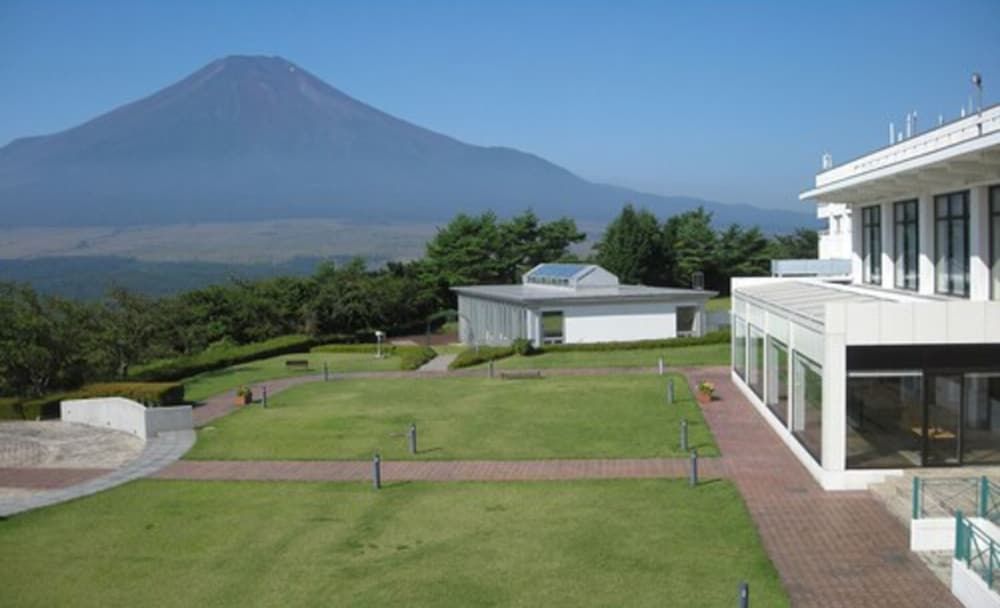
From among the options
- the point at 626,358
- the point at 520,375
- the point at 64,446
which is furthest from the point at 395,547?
the point at 626,358

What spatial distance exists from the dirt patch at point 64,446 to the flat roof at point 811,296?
1626cm

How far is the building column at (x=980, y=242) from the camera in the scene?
19234mm

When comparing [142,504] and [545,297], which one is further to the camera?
[545,297]

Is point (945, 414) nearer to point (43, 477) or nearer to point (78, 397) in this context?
point (43, 477)

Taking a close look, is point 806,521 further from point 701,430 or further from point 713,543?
point 701,430

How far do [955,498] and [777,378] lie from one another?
9.20 m

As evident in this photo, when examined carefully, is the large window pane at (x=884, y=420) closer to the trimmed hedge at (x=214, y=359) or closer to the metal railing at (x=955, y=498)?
the metal railing at (x=955, y=498)

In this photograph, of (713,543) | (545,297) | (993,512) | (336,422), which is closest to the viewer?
(993,512)

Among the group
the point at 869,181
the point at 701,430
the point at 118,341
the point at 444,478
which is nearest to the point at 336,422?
the point at 444,478

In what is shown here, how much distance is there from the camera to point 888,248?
85.8ft

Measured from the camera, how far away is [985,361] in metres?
17.1

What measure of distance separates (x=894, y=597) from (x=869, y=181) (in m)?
13.3

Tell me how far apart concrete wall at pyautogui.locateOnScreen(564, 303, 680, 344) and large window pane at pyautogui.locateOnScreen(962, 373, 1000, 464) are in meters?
26.5

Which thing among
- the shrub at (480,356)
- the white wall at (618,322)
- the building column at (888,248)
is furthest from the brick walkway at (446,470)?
the white wall at (618,322)
